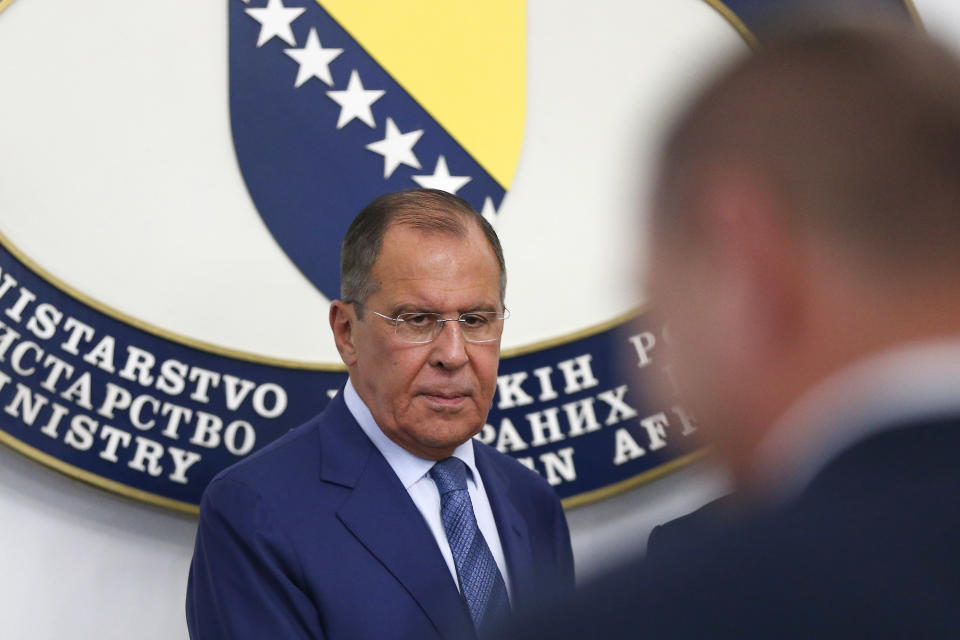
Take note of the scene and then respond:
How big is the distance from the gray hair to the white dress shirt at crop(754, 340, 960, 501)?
1.19m

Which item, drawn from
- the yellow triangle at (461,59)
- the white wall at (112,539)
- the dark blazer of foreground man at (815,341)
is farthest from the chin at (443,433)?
the dark blazer of foreground man at (815,341)

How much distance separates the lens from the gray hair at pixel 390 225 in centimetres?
Answer: 173

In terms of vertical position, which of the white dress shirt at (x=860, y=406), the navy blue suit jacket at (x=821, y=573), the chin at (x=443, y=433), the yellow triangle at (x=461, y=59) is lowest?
the navy blue suit jacket at (x=821, y=573)

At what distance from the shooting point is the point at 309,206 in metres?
2.21

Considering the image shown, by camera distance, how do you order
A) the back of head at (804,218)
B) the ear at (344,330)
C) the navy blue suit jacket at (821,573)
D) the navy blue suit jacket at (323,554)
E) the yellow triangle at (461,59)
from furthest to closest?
the yellow triangle at (461,59) < the ear at (344,330) < the navy blue suit jacket at (323,554) < the back of head at (804,218) < the navy blue suit jacket at (821,573)

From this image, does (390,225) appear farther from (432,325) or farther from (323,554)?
(323,554)

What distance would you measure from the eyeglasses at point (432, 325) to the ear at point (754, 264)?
1088 millimetres

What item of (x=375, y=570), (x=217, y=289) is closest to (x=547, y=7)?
(x=217, y=289)

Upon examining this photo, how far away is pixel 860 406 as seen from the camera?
537mm

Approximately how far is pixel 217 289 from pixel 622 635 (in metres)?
1.80

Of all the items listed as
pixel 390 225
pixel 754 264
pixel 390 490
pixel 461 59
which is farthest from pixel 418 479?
pixel 754 264

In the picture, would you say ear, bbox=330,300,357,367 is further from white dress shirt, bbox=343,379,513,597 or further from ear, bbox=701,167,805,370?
ear, bbox=701,167,805,370

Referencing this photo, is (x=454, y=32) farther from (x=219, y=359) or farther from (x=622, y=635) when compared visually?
(x=622, y=635)

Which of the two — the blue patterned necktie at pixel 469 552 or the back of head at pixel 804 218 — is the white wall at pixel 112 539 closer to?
the blue patterned necktie at pixel 469 552
